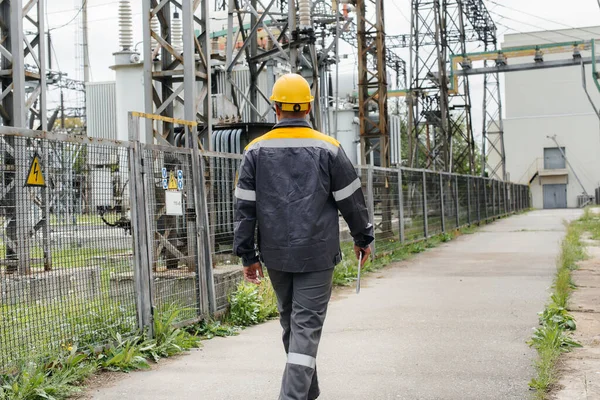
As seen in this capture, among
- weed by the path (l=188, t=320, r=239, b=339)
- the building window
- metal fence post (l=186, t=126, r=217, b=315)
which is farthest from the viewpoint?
the building window

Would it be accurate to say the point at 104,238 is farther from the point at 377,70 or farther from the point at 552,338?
the point at 377,70

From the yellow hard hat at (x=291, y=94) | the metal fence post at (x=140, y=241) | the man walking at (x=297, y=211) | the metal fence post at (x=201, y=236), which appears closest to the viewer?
the man walking at (x=297, y=211)

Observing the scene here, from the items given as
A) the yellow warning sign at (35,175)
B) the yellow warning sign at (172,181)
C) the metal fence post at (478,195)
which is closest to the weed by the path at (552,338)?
the yellow warning sign at (172,181)

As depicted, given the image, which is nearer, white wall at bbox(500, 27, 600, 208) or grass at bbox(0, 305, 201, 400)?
grass at bbox(0, 305, 201, 400)

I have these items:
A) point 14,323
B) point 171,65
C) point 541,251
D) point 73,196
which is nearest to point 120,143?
point 73,196

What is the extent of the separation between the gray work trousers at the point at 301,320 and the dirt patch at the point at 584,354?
168 cm

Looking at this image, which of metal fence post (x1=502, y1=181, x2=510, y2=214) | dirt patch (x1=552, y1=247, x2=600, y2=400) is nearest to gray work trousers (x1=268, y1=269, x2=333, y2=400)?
dirt patch (x1=552, y1=247, x2=600, y2=400)

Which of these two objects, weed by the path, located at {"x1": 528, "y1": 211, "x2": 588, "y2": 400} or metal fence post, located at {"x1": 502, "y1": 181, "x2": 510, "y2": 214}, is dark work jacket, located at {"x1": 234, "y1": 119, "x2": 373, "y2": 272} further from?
metal fence post, located at {"x1": 502, "y1": 181, "x2": 510, "y2": 214}

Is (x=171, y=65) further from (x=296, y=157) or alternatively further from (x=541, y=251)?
(x=541, y=251)

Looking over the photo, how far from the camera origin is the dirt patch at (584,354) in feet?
18.0

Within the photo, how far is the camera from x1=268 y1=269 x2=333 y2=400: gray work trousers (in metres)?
4.75

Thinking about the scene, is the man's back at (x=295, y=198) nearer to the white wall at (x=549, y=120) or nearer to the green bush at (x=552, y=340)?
the green bush at (x=552, y=340)

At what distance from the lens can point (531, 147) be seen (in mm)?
76000

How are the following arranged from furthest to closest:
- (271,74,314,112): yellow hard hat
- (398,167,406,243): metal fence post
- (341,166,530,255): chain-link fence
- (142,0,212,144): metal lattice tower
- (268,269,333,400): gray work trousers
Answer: (398,167,406,243): metal fence post, (341,166,530,255): chain-link fence, (142,0,212,144): metal lattice tower, (271,74,314,112): yellow hard hat, (268,269,333,400): gray work trousers
